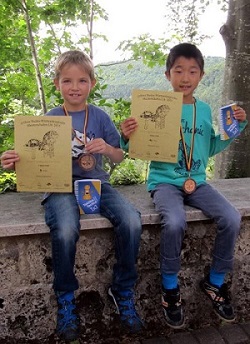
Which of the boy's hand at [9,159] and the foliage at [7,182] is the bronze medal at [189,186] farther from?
the foliage at [7,182]

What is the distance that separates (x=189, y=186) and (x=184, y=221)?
0.29m

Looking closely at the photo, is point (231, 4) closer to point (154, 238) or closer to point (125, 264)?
point (154, 238)

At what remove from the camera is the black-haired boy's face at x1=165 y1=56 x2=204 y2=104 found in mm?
2271

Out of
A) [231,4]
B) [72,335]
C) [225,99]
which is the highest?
[231,4]

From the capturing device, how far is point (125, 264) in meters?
1.92

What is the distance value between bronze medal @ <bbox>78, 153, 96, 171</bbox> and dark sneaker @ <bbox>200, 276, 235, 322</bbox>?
965 millimetres

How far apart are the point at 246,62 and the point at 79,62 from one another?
1759 millimetres

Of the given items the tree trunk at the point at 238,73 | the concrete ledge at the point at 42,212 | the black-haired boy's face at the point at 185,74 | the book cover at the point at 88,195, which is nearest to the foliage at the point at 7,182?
the concrete ledge at the point at 42,212

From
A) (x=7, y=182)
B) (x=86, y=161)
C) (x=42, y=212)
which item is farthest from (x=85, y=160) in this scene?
(x=7, y=182)

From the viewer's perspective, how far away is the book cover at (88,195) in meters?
1.97

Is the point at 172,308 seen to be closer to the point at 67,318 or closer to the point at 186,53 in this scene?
the point at 67,318

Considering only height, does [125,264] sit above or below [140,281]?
above

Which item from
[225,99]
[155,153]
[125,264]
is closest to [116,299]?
[125,264]

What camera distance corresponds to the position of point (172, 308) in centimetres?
197
